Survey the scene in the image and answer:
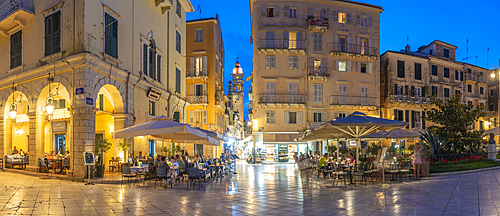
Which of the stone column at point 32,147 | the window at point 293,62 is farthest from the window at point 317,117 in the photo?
the stone column at point 32,147

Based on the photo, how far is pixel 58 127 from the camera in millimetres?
19375

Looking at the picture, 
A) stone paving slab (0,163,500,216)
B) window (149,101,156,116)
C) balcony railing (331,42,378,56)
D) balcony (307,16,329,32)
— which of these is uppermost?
balcony (307,16,329,32)

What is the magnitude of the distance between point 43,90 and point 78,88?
3.70 m

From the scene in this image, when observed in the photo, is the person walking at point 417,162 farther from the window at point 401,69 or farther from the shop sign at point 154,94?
the window at point 401,69

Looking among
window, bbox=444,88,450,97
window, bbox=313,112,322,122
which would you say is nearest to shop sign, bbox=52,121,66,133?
window, bbox=313,112,322,122

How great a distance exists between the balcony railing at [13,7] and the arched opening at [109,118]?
200 inches

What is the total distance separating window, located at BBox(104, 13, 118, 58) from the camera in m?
15.2

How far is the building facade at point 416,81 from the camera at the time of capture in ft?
123

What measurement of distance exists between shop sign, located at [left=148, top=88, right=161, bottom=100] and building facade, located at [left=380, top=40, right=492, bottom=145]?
2620 centimetres

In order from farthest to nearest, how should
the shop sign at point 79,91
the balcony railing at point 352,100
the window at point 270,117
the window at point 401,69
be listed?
the window at point 401,69
the balcony railing at point 352,100
the window at point 270,117
the shop sign at point 79,91

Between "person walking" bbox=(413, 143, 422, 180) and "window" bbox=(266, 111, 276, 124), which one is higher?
"window" bbox=(266, 111, 276, 124)

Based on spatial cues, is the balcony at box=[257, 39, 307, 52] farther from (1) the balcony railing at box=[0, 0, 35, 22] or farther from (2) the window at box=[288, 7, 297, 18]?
(1) the balcony railing at box=[0, 0, 35, 22]

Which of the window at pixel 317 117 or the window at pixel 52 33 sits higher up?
the window at pixel 52 33

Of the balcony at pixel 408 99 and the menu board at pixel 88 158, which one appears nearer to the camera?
the menu board at pixel 88 158
